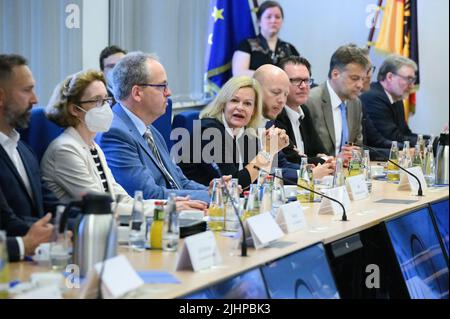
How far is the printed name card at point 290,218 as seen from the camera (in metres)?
3.35

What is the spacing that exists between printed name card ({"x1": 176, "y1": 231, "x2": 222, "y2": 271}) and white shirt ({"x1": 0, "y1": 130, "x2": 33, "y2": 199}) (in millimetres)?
791

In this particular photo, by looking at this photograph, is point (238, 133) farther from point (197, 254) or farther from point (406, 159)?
point (197, 254)

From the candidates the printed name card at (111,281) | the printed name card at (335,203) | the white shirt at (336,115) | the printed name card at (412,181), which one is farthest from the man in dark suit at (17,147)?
the white shirt at (336,115)

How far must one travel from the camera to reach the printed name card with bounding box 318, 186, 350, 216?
385cm

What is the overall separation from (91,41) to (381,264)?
3048 millimetres

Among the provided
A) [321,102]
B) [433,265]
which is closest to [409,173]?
[433,265]

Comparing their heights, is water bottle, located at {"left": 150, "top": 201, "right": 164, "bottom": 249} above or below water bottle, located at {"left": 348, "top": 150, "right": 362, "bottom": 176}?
above

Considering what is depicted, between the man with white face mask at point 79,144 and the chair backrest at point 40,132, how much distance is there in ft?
0.28

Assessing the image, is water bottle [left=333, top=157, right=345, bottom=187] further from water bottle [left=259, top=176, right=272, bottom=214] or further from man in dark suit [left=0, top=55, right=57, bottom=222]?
man in dark suit [left=0, top=55, right=57, bottom=222]

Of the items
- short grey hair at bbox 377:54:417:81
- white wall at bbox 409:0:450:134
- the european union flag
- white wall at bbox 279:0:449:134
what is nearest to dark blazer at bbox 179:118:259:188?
A: short grey hair at bbox 377:54:417:81

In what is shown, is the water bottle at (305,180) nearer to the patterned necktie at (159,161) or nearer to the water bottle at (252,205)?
the patterned necktie at (159,161)

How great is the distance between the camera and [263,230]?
307cm

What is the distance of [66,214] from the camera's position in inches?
99.3

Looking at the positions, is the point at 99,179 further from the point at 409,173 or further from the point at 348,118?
the point at 348,118
